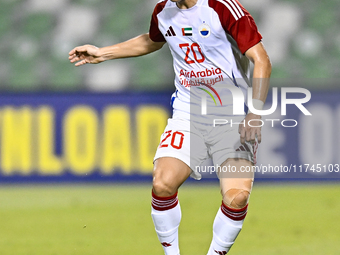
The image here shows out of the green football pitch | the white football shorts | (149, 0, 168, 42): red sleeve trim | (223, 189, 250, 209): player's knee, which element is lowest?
the green football pitch

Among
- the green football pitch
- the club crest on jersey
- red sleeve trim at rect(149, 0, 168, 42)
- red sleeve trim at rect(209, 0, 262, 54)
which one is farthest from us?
the green football pitch

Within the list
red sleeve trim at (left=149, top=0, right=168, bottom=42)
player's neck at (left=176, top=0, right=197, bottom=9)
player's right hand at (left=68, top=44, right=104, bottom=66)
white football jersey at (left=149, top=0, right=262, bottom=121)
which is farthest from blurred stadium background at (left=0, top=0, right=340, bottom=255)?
player's neck at (left=176, top=0, right=197, bottom=9)

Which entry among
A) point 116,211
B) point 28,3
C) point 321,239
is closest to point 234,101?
point 321,239

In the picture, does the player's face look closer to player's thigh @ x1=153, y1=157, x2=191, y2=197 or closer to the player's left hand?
the player's left hand

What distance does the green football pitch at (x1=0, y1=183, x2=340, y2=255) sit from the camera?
3.36 meters

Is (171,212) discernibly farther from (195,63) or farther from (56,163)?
(56,163)

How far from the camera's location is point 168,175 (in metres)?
2.60

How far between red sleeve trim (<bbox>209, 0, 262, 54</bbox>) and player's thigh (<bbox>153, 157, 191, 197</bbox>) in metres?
0.65

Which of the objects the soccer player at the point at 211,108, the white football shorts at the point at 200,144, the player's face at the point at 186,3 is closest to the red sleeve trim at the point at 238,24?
the soccer player at the point at 211,108

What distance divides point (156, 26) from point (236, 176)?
0.97m

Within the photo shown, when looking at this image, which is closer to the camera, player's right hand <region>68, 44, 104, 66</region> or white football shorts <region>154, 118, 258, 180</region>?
white football shorts <region>154, 118, 258, 180</region>

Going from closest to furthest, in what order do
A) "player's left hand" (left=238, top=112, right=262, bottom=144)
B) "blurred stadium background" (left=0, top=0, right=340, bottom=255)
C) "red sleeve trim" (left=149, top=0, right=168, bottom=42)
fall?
"player's left hand" (left=238, top=112, right=262, bottom=144), "red sleeve trim" (left=149, top=0, right=168, bottom=42), "blurred stadium background" (left=0, top=0, right=340, bottom=255)

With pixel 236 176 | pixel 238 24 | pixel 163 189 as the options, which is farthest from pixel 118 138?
pixel 238 24

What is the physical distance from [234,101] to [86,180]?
9.16 feet
